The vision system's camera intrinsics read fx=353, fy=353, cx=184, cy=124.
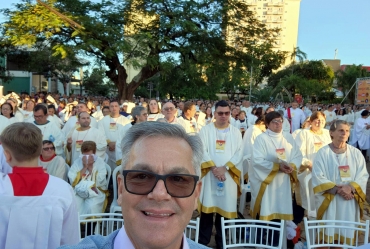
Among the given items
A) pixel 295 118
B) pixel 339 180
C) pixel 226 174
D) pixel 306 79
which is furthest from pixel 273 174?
pixel 306 79

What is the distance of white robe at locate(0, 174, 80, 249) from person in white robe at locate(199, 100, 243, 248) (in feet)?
8.39

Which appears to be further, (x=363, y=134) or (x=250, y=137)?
(x=363, y=134)

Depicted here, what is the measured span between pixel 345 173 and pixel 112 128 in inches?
196

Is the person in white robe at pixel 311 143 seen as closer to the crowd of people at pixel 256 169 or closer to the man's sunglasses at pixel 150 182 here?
the crowd of people at pixel 256 169

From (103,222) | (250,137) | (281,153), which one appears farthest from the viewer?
(250,137)

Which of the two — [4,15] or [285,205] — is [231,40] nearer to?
[4,15]

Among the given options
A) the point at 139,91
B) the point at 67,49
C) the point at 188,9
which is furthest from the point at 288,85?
the point at 67,49

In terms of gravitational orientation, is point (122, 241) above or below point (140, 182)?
below

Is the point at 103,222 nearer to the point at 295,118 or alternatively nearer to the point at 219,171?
the point at 219,171

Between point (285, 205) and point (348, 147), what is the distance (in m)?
1.11

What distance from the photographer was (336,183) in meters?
4.28

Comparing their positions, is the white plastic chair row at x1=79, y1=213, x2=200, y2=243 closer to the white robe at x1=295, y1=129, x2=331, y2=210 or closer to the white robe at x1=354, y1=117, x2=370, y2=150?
the white robe at x1=295, y1=129, x2=331, y2=210

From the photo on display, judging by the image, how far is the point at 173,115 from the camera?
648 cm

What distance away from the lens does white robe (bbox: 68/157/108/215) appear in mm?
4980
